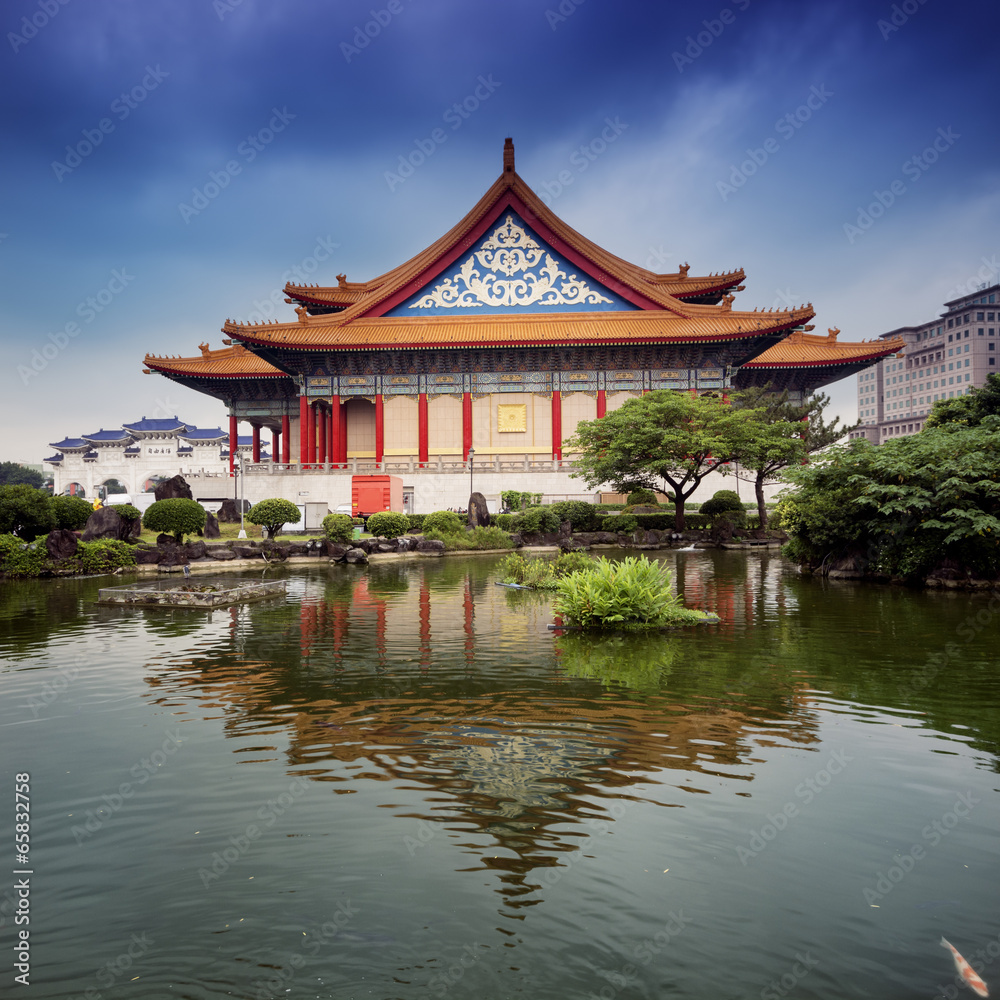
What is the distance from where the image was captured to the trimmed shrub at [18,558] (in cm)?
1886

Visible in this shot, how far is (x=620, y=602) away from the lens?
33.6 ft

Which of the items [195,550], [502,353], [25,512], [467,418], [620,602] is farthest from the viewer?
[467,418]

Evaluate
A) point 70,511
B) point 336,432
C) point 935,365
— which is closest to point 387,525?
point 70,511

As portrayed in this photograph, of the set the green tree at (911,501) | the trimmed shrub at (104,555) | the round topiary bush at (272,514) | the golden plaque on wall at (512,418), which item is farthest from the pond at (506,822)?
the golden plaque on wall at (512,418)

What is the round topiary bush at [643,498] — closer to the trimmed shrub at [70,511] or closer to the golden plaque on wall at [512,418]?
the golden plaque on wall at [512,418]

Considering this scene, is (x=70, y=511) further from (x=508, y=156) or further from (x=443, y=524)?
(x=508, y=156)

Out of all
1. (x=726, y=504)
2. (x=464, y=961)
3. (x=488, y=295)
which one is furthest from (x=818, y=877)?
(x=488, y=295)

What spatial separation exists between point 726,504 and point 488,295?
18343 mm

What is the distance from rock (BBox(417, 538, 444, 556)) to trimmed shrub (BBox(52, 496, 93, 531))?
955cm

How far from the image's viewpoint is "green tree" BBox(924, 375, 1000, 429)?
57.4ft

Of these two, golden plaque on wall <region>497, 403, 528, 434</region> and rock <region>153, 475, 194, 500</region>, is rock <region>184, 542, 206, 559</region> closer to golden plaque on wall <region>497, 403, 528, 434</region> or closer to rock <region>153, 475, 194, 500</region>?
rock <region>153, 475, 194, 500</region>

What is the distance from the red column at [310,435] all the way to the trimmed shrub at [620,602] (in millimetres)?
30842

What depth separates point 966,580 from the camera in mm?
13844

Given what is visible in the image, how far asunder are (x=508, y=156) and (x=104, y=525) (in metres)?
28.8
